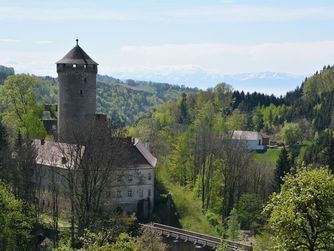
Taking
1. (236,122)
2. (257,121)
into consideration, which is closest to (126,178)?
(236,122)

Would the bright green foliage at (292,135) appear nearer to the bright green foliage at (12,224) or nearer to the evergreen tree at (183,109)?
the evergreen tree at (183,109)

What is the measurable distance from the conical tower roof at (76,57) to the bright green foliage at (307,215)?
39.6 meters

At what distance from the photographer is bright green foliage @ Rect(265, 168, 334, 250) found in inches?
847

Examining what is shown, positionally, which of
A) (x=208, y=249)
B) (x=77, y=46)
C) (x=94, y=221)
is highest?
(x=77, y=46)

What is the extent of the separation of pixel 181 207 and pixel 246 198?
6.20m

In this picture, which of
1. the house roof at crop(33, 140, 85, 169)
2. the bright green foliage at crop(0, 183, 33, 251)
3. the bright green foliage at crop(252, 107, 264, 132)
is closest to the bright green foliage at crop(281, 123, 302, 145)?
the bright green foliage at crop(252, 107, 264, 132)

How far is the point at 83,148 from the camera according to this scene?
48.2 metres

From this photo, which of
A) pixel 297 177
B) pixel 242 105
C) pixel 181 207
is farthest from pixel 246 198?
pixel 242 105

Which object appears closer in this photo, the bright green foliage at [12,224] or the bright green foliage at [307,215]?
the bright green foliage at [307,215]

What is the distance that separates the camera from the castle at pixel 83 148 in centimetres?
5072

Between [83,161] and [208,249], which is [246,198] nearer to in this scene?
[208,249]

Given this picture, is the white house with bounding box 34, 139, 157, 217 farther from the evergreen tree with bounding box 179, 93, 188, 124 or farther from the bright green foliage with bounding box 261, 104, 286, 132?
the bright green foliage with bounding box 261, 104, 286, 132

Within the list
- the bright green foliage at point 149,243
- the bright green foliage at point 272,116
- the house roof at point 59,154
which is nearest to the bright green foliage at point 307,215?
the bright green foliage at point 149,243

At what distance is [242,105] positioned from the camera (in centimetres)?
14400
